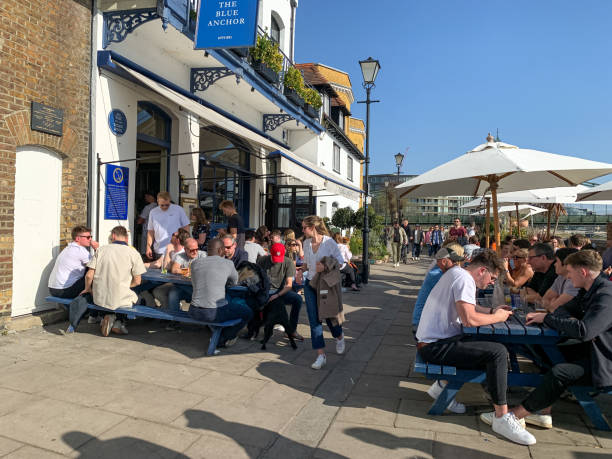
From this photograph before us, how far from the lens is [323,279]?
5.03 m

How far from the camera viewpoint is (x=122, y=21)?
7121 mm

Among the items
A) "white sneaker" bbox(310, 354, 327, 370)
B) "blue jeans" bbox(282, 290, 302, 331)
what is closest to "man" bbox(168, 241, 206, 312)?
"blue jeans" bbox(282, 290, 302, 331)

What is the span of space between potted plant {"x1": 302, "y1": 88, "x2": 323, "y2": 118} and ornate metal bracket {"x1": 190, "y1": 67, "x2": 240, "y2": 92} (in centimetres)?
527

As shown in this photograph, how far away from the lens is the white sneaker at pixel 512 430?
3.23m

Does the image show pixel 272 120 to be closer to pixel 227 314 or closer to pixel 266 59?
pixel 266 59

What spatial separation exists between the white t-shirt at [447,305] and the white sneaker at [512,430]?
2.28ft

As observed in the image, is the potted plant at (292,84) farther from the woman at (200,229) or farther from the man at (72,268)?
the man at (72,268)

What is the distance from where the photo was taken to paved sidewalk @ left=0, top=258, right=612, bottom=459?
311 centimetres

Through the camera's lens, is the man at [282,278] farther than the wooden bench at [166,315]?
Yes

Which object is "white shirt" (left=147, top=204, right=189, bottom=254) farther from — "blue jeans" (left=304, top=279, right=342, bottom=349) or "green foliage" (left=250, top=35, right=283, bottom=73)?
"green foliage" (left=250, top=35, right=283, bottom=73)

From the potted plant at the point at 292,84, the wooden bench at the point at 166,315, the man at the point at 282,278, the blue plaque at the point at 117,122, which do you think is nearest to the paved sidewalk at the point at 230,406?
the wooden bench at the point at 166,315

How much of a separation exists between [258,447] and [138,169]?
8225 mm

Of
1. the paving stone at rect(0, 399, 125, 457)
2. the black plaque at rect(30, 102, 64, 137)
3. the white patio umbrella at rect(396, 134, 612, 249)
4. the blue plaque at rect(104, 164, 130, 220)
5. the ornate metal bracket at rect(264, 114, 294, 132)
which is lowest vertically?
the paving stone at rect(0, 399, 125, 457)

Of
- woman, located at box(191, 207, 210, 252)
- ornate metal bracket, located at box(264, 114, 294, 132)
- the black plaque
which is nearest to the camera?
the black plaque
